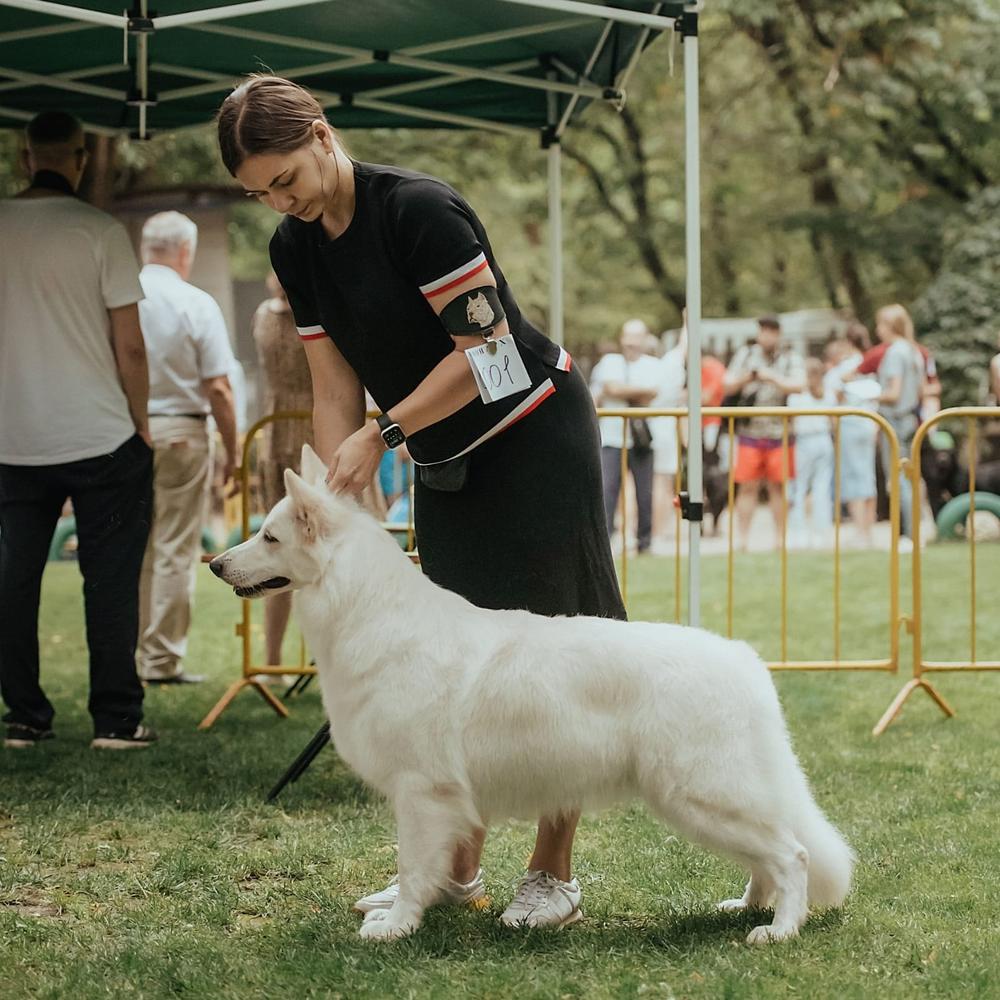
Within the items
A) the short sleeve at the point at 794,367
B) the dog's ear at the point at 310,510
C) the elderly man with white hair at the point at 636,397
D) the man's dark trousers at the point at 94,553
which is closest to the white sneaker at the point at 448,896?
the dog's ear at the point at 310,510

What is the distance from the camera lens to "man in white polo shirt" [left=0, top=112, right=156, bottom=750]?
572cm

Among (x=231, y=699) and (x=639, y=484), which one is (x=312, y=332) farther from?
(x=639, y=484)

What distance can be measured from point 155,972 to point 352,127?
512 centimetres

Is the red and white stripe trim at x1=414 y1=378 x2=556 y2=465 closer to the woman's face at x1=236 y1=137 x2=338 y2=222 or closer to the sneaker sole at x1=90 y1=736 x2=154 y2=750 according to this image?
the woman's face at x1=236 y1=137 x2=338 y2=222

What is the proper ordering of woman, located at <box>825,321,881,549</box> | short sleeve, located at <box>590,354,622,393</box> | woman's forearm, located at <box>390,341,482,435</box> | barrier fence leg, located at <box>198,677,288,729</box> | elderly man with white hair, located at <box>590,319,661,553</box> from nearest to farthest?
woman's forearm, located at <box>390,341,482,435</box>, barrier fence leg, located at <box>198,677,288,729</box>, elderly man with white hair, located at <box>590,319,661,553</box>, woman, located at <box>825,321,881,549</box>, short sleeve, located at <box>590,354,622,393</box>

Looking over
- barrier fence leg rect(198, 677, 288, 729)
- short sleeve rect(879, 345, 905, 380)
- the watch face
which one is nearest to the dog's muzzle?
the watch face

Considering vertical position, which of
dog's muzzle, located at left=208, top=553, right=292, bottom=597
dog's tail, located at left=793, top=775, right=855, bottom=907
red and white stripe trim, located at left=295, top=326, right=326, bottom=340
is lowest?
dog's tail, located at left=793, top=775, right=855, bottom=907

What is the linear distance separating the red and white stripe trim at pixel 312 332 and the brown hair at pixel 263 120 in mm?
542

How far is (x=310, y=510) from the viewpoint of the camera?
3.42m

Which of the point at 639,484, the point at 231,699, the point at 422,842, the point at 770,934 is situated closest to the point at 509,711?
the point at 422,842

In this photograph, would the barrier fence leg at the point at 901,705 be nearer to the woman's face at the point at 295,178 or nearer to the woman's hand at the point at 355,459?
the woman's hand at the point at 355,459

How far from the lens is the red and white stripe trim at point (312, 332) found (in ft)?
12.4

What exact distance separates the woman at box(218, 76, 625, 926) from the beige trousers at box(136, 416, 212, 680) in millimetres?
3746

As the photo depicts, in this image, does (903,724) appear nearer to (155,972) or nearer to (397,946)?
(397,946)
